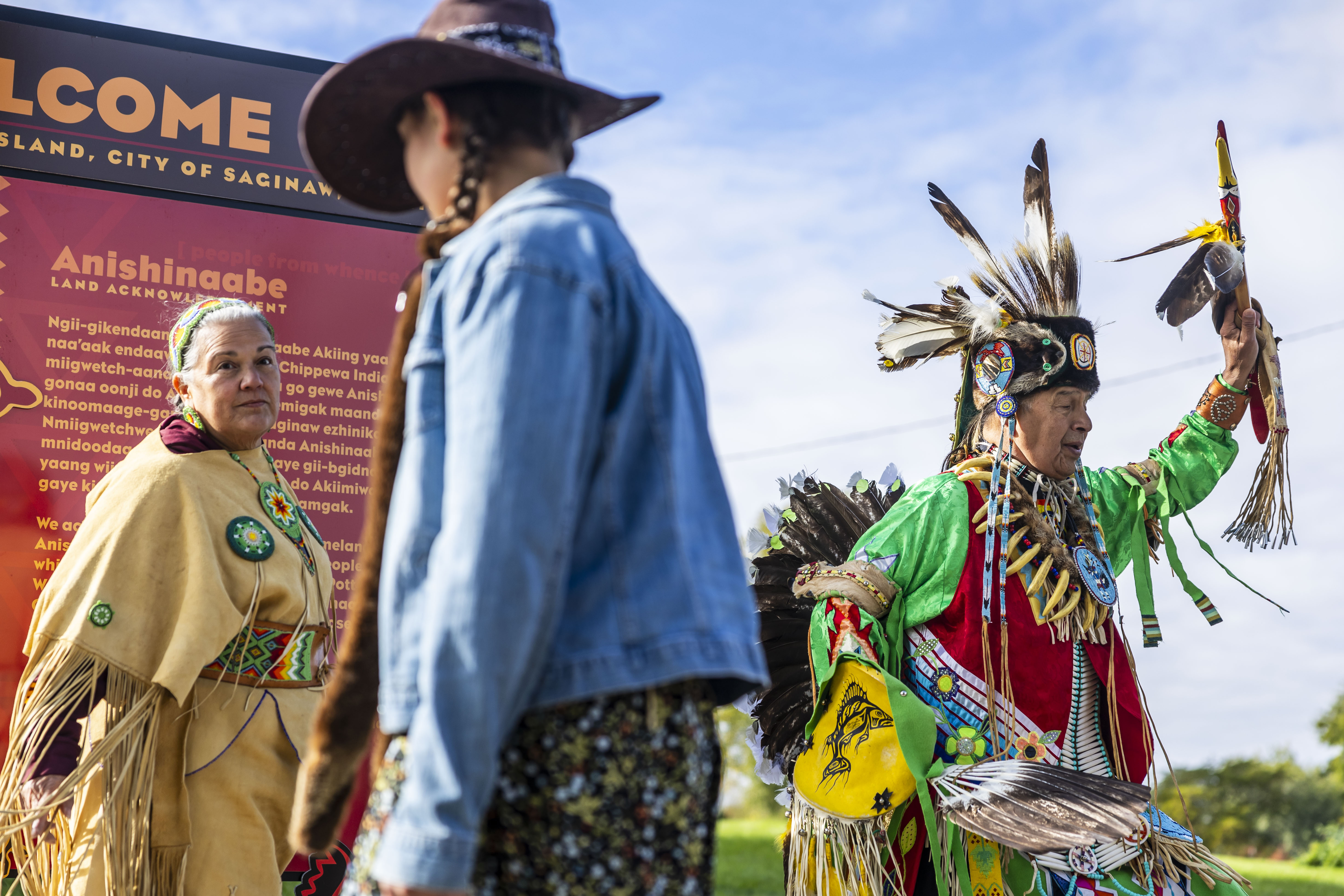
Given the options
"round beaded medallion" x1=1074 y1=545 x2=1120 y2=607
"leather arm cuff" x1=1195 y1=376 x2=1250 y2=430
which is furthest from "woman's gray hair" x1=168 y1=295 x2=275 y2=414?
"leather arm cuff" x1=1195 y1=376 x2=1250 y2=430

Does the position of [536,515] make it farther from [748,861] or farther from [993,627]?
[748,861]

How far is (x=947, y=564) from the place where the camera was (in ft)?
11.6

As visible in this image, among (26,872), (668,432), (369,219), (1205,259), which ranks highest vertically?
(369,219)

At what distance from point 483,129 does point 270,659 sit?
6.92 feet

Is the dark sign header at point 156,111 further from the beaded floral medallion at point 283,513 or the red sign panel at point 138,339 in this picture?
the beaded floral medallion at point 283,513

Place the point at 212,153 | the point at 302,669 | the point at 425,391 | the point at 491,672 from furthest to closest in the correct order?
the point at 212,153 → the point at 302,669 → the point at 425,391 → the point at 491,672

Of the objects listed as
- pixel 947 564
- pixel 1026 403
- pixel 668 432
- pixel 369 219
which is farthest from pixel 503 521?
pixel 369 219

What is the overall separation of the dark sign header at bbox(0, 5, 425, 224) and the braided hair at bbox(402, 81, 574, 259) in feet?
8.88

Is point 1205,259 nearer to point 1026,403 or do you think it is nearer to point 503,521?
point 1026,403

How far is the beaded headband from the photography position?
11.4 ft

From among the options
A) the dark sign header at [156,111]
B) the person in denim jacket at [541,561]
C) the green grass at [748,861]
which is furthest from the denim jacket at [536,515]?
the green grass at [748,861]

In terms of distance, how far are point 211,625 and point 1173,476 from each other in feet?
9.36

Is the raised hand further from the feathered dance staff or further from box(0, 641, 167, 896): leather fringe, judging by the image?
box(0, 641, 167, 896): leather fringe

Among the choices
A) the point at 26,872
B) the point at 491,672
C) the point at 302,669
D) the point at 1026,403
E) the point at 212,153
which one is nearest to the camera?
the point at 491,672
